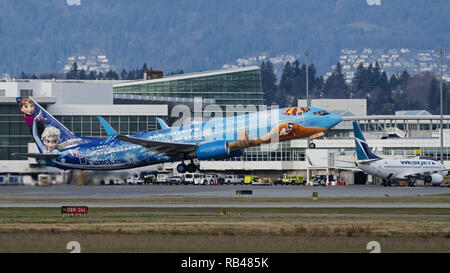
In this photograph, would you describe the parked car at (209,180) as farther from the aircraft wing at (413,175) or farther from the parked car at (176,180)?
the aircraft wing at (413,175)

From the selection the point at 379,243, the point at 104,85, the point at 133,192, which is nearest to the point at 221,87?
the point at 104,85

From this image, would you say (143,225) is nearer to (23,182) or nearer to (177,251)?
(177,251)

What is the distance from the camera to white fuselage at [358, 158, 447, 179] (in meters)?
119

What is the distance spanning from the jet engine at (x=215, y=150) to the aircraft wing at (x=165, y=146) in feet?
4.20

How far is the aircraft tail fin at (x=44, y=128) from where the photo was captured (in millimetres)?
75856

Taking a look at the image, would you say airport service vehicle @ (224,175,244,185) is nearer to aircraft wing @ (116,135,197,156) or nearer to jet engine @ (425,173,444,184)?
jet engine @ (425,173,444,184)

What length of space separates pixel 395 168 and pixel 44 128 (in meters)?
56.4

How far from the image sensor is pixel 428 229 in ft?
162

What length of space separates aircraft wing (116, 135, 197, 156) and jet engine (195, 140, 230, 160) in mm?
1281

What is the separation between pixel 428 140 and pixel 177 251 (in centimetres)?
11539

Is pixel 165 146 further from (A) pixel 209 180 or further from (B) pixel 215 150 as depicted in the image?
(A) pixel 209 180

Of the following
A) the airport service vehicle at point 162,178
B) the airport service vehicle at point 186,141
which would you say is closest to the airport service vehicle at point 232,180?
the airport service vehicle at point 162,178

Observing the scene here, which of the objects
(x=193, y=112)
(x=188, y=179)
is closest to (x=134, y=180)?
(x=188, y=179)

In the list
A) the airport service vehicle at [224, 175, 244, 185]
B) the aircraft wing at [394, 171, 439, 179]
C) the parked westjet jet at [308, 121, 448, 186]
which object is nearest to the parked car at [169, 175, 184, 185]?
the airport service vehicle at [224, 175, 244, 185]
